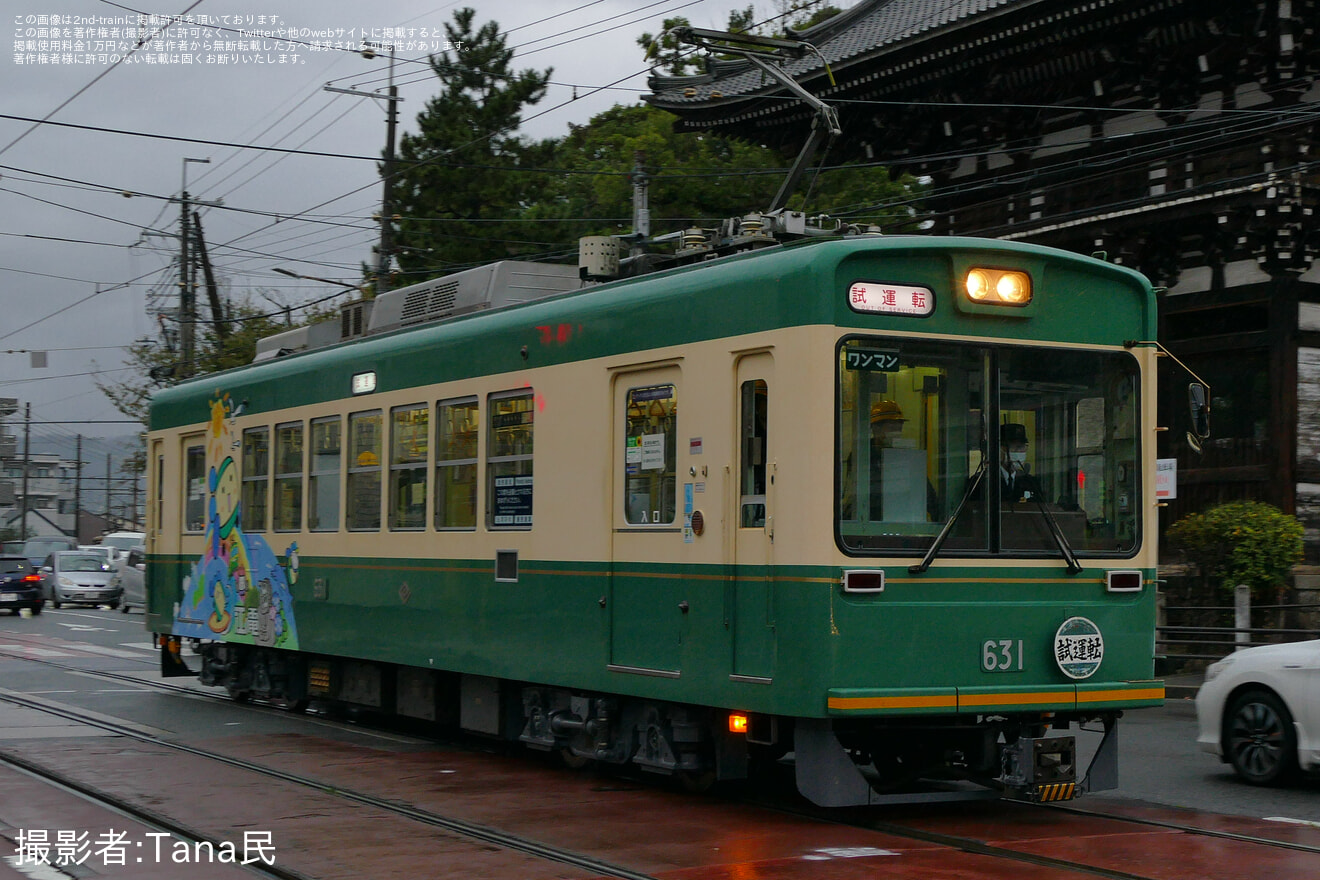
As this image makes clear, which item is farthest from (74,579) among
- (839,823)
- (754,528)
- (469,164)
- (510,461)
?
(754,528)

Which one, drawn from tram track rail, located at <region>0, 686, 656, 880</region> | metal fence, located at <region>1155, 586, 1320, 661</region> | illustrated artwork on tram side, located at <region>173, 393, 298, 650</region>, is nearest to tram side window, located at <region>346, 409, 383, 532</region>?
illustrated artwork on tram side, located at <region>173, 393, 298, 650</region>

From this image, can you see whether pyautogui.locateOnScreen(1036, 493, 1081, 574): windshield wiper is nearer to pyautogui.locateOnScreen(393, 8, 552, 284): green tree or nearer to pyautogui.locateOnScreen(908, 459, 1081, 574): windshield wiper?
pyautogui.locateOnScreen(908, 459, 1081, 574): windshield wiper

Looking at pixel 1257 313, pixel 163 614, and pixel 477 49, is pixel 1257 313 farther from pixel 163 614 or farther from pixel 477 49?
pixel 477 49

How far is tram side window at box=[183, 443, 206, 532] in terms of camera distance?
53.5ft

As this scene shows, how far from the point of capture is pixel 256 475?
49.1 ft

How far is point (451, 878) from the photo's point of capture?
7500 millimetres

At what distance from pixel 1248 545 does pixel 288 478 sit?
10798mm

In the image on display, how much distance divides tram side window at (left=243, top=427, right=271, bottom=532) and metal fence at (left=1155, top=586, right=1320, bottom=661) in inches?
379

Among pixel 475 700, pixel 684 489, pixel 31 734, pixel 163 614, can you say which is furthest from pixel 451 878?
pixel 163 614

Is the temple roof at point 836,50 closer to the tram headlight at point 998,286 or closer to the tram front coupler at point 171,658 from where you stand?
the tram front coupler at point 171,658

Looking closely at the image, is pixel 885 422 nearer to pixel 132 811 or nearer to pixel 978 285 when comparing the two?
pixel 978 285

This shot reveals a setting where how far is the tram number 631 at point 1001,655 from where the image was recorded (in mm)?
8586

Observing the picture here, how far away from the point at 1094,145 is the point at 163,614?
1273 cm

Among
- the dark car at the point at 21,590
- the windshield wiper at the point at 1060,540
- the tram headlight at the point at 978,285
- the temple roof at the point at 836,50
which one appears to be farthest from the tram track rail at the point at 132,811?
the dark car at the point at 21,590
